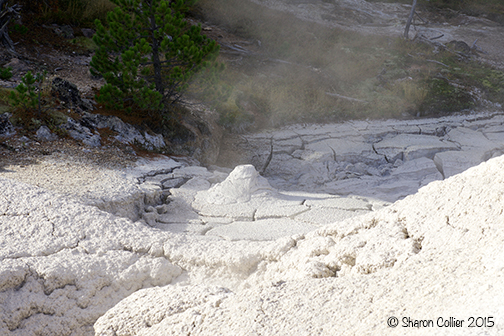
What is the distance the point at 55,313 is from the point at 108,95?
4063mm

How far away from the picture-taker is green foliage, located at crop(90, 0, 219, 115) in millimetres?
5320

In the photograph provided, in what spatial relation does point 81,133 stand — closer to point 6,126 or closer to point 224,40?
point 6,126

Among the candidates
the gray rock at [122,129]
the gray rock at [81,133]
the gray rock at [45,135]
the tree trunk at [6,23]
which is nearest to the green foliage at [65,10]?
the tree trunk at [6,23]

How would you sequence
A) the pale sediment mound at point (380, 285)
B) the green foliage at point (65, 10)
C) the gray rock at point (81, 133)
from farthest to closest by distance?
the green foliage at point (65, 10) → the gray rock at point (81, 133) → the pale sediment mound at point (380, 285)

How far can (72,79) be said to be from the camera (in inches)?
280

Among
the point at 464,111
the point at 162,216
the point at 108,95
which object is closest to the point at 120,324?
the point at 162,216

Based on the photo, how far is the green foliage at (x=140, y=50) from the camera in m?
5.32

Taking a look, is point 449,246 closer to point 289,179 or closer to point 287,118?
point 289,179

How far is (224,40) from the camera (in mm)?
11633

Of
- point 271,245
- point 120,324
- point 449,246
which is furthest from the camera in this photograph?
point 271,245

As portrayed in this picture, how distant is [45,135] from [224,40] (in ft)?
26.4

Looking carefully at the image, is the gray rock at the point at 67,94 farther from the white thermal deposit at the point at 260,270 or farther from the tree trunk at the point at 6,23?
the tree trunk at the point at 6,23

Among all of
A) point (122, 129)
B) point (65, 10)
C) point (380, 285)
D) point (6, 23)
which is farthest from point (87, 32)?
point (380, 285)

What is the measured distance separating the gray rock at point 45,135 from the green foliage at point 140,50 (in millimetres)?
931
